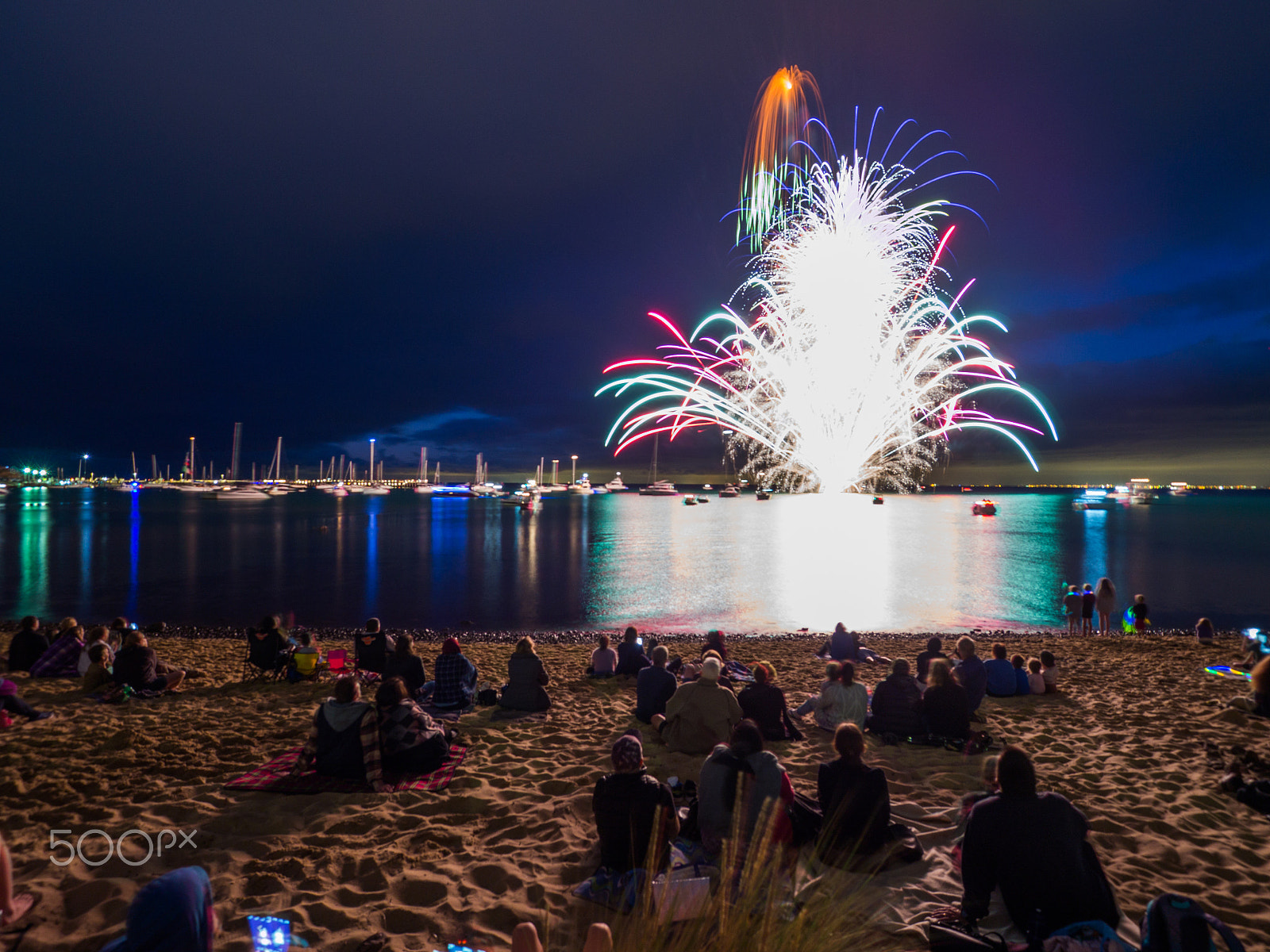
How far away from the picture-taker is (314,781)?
6109 millimetres

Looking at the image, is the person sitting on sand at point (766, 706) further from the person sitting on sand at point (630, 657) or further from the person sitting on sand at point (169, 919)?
the person sitting on sand at point (169, 919)

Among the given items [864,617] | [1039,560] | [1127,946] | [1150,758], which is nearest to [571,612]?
[864,617]

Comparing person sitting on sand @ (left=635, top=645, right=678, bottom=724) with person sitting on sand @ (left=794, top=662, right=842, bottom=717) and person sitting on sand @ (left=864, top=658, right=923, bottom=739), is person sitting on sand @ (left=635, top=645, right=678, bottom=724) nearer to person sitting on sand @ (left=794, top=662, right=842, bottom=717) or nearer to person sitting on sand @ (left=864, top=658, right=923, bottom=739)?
person sitting on sand @ (left=794, top=662, right=842, bottom=717)

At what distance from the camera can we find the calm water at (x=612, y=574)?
85.1ft

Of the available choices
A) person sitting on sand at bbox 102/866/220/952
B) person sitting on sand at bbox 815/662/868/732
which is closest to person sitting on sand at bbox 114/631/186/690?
person sitting on sand at bbox 102/866/220/952

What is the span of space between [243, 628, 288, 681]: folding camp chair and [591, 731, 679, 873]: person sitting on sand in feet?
29.5

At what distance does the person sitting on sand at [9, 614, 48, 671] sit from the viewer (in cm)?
1070

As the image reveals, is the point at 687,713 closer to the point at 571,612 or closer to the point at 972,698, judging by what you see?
the point at 972,698

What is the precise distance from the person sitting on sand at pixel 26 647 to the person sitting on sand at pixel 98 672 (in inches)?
81.3

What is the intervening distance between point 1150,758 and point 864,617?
18616 millimetres

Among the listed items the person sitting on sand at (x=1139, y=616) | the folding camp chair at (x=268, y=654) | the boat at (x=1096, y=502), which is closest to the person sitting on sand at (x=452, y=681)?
the folding camp chair at (x=268, y=654)

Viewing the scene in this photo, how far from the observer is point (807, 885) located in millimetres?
4449

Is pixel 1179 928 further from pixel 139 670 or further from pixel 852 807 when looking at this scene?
pixel 139 670

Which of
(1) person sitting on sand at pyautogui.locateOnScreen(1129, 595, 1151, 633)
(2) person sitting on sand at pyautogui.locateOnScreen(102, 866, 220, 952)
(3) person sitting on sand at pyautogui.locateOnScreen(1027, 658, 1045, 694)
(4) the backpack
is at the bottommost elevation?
(1) person sitting on sand at pyautogui.locateOnScreen(1129, 595, 1151, 633)
